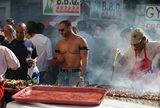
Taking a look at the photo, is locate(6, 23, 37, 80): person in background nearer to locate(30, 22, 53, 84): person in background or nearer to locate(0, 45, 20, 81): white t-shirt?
locate(30, 22, 53, 84): person in background

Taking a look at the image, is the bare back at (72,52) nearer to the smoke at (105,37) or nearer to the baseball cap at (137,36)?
the baseball cap at (137,36)

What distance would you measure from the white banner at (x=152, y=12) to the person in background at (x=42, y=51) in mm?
2768

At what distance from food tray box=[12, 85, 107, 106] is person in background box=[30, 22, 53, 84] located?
262 cm

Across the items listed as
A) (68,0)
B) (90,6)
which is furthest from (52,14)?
(90,6)

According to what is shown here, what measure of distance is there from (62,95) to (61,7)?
4.30 m

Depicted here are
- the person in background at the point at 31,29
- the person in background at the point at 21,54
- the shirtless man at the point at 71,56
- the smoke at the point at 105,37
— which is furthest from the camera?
the smoke at the point at 105,37

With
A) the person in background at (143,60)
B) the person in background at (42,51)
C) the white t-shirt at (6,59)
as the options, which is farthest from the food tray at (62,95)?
the person in background at (42,51)

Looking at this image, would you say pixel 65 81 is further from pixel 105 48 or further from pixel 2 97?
pixel 105 48

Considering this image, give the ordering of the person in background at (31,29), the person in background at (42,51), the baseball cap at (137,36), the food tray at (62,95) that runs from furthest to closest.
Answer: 1. the person in background at (31,29)
2. the person in background at (42,51)
3. the baseball cap at (137,36)
4. the food tray at (62,95)

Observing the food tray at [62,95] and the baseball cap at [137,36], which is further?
the baseball cap at [137,36]

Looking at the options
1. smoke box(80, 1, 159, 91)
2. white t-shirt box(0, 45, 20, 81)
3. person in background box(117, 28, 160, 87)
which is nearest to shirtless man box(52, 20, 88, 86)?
person in background box(117, 28, 160, 87)

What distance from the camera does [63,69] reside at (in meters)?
4.35

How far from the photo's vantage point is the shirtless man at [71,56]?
165 inches

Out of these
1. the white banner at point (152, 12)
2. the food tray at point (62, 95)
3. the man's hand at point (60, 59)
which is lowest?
the food tray at point (62, 95)
